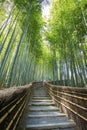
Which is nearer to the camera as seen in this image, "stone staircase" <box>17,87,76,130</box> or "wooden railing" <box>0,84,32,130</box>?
"wooden railing" <box>0,84,32,130</box>

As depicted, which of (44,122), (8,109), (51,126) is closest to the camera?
(8,109)

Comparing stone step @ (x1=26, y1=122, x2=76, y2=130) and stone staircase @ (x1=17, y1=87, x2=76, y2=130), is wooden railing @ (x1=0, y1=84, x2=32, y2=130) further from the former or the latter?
stone step @ (x1=26, y1=122, x2=76, y2=130)

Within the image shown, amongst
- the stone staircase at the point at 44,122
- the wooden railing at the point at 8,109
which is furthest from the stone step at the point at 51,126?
the wooden railing at the point at 8,109

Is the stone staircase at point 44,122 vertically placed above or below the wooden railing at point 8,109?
below

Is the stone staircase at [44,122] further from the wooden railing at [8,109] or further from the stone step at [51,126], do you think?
the wooden railing at [8,109]

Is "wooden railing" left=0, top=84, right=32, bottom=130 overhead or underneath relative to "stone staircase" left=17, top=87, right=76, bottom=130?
overhead

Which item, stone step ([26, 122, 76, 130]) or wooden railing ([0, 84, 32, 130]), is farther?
stone step ([26, 122, 76, 130])

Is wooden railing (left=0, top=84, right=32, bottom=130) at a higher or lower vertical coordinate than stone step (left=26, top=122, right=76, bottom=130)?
higher

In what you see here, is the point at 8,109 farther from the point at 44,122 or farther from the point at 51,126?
the point at 44,122

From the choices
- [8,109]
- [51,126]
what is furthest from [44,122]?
[8,109]

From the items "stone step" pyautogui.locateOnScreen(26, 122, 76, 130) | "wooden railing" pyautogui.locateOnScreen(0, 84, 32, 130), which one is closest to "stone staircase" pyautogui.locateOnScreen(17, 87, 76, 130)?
"stone step" pyautogui.locateOnScreen(26, 122, 76, 130)

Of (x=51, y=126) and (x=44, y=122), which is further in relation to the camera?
(x=44, y=122)

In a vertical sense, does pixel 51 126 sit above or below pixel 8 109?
below

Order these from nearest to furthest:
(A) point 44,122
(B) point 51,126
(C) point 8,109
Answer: (C) point 8,109 < (B) point 51,126 < (A) point 44,122
